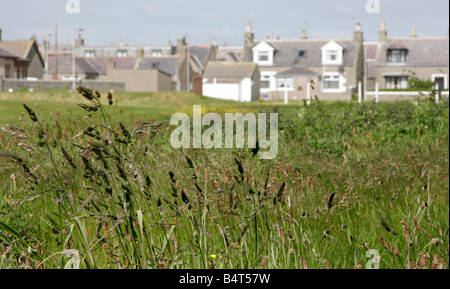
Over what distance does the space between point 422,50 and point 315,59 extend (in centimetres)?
1092

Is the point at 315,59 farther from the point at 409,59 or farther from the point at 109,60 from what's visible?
the point at 109,60

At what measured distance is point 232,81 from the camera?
37.5 m

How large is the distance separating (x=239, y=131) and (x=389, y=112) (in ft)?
21.6

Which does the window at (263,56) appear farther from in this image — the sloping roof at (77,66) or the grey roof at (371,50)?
the sloping roof at (77,66)

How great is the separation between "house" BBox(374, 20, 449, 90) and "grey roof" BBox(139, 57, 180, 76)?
19.5m

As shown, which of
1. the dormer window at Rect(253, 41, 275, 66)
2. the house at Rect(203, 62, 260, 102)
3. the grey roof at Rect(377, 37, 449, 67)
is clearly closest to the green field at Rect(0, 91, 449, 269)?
the house at Rect(203, 62, 260, 102)

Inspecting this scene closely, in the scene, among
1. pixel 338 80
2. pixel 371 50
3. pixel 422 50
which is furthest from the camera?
pixel 371 50

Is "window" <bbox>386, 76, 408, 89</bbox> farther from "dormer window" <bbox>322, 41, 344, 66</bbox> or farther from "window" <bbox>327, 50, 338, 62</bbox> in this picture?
"window" <bbox>327, 50, 338, 62</bbox>

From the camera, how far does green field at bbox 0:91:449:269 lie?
2840 mm

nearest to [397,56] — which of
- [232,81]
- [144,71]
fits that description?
[232,81]

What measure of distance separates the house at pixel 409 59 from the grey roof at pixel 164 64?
19534 millimetres
